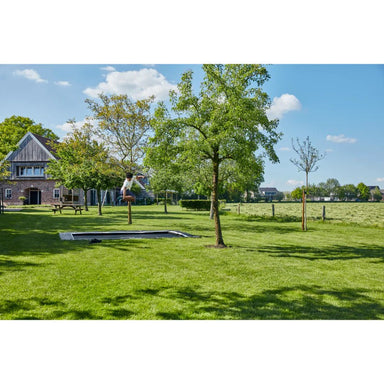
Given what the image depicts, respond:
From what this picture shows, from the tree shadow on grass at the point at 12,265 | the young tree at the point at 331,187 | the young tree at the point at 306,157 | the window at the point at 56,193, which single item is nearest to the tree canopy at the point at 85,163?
the window at the point at 56,193

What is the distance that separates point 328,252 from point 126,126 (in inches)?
341

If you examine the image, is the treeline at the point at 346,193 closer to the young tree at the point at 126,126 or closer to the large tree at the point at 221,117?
the young tree at the point at 126,126

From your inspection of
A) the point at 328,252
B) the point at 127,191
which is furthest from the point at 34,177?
the point at 328,252

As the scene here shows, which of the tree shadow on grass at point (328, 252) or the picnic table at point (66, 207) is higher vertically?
the picnic table at point (66, 207)

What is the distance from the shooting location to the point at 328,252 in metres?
6.64

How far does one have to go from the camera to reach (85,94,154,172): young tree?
12.3 meters

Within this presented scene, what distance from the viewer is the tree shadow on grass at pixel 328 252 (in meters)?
6.06

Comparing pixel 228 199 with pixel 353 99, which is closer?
pixel 353 99

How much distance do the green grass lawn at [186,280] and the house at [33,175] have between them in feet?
39.4

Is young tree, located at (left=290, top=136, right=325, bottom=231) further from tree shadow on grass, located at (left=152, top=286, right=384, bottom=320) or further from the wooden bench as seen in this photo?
the wooden bench
